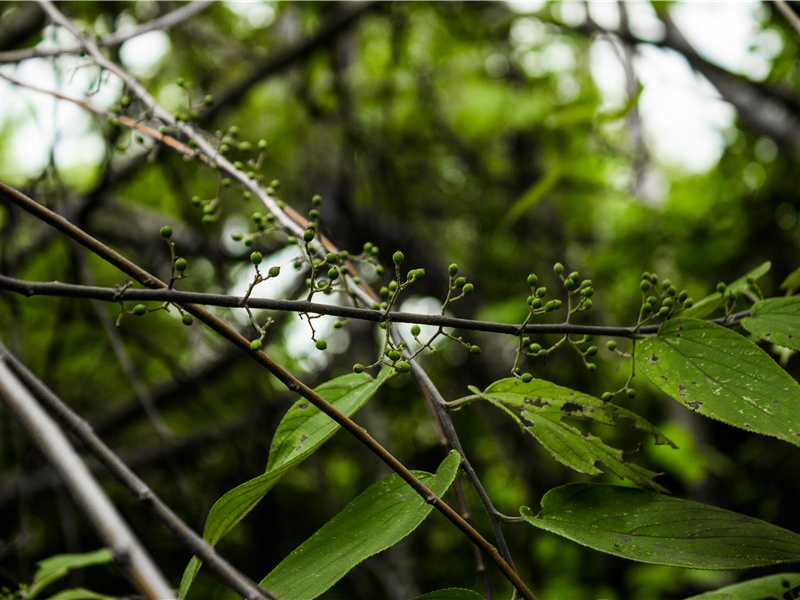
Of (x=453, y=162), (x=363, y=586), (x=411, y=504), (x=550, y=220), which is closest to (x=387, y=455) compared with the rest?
(x=411, y=504)

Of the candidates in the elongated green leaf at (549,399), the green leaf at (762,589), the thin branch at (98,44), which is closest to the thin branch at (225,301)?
the elongated green leaf at (549,399)

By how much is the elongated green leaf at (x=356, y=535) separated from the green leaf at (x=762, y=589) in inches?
13.5

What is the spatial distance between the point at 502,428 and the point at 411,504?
203cm

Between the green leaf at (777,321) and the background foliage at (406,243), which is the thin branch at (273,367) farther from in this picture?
the background foliage at (406,243)

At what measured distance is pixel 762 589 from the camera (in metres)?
0.75

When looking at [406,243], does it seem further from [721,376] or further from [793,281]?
[721,376]

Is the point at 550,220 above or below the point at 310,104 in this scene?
below

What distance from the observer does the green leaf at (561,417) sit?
0.65 m

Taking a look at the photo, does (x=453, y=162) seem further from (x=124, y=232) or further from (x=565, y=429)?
(x=565, y=429)

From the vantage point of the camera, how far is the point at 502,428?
2566 millimetres

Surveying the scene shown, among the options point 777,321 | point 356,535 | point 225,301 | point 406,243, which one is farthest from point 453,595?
point 406,243

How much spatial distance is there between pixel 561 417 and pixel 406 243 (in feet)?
6.27

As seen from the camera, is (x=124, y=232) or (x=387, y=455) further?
(x=124, y=232)

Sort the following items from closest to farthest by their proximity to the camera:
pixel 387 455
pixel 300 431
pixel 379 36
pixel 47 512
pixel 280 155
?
pixel 387 455 → pixel 300 431 → pixel 47 512 → pixel 280 155 → pixel 379 36
